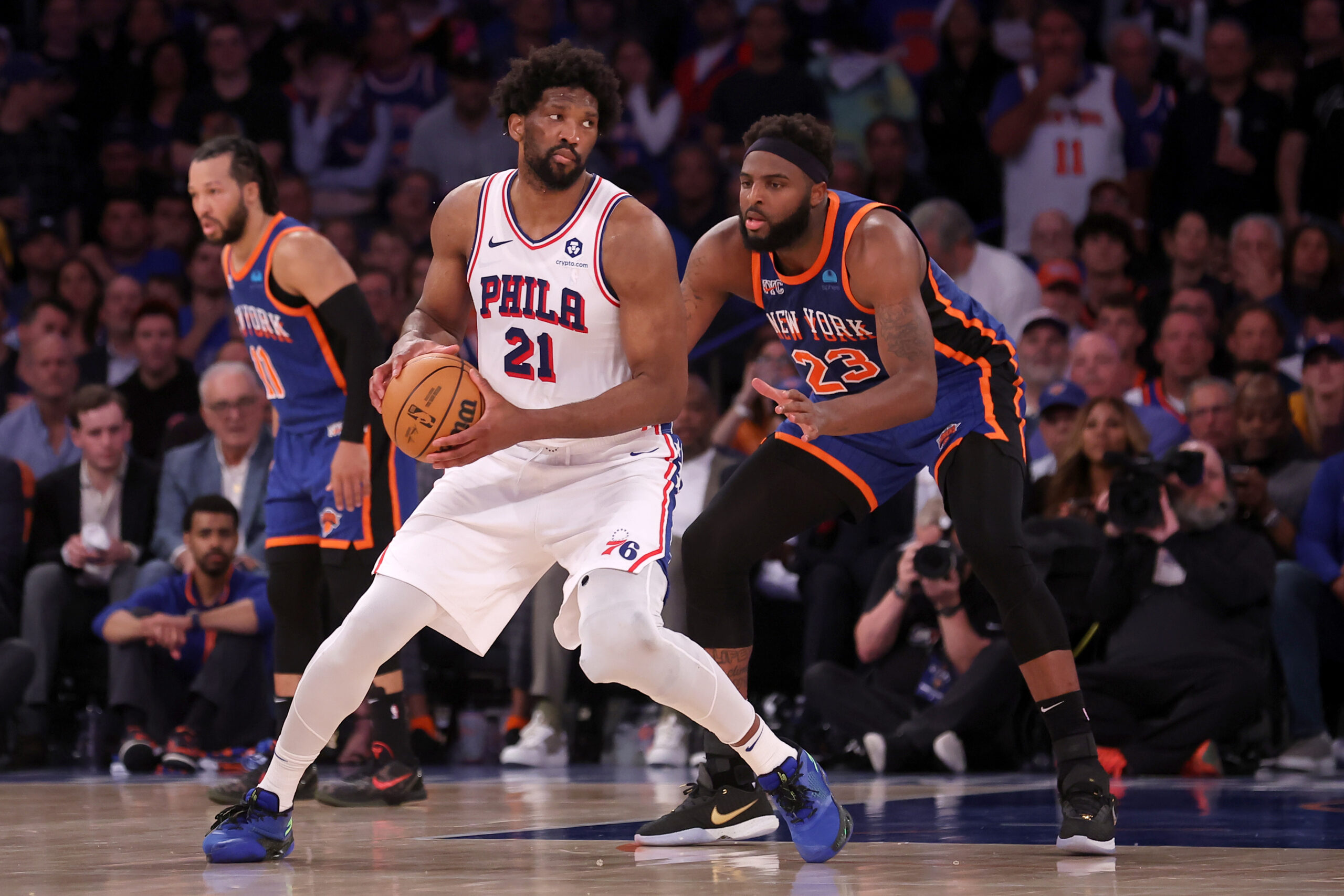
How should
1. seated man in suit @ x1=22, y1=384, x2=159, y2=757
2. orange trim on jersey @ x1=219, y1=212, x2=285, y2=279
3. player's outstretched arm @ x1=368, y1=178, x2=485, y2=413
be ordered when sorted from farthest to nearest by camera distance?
seated man in suit @ x1=22, y1=384, x2=159, y2=757, orange trim on jersey @ x1=219, y1=212, x2=285, y2=279, player's outstretched arm @ x1=368, y1=178, x2=485, y2=413

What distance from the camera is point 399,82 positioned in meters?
12.5

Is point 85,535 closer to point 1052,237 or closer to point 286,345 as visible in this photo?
point 286,345

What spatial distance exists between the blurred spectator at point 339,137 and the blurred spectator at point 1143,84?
4.89 metres

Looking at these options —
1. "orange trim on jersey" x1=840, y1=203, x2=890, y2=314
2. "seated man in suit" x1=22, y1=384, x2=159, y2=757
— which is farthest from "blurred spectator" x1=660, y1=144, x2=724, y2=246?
"orange trim on jersey" x1=840, y1=203, x2=890, y2=314

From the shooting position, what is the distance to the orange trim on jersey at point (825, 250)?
4867 mm

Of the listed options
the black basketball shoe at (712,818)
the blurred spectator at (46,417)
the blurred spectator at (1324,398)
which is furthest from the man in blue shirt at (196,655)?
the blurred spectator at (1324,398)

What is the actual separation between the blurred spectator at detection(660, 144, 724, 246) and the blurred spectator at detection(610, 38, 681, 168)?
2.74 ft

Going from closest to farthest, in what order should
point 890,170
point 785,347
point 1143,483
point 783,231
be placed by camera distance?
point 783,231, point 785,347, point 1143,483, point 890,170

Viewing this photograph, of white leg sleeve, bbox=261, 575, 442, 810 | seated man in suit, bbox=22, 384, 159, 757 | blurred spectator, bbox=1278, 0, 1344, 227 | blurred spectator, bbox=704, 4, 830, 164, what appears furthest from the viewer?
blurred spectator, bbox=704, 4, 830, 164

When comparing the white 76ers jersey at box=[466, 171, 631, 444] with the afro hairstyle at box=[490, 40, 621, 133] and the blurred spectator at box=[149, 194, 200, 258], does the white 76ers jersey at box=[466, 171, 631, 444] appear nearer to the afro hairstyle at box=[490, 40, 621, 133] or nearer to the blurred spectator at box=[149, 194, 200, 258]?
the afro hairstyle at box=[490, 40, 621, 133]

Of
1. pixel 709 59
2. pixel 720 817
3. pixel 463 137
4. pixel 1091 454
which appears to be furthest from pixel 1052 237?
pixel 720 817

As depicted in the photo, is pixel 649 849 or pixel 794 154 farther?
pixel 794 154

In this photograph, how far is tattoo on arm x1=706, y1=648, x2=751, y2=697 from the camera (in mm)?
4871

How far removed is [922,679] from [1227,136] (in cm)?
435
